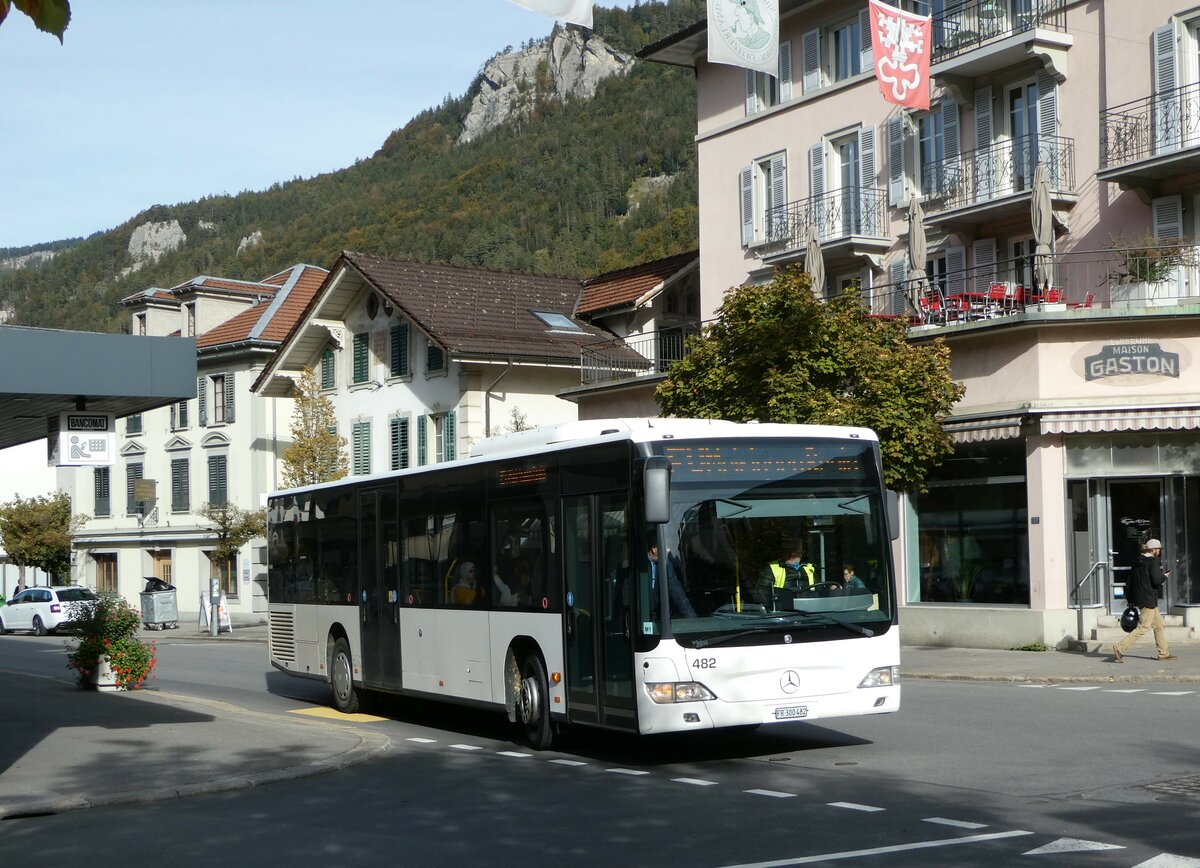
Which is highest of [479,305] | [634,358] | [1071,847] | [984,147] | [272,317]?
[272,317]

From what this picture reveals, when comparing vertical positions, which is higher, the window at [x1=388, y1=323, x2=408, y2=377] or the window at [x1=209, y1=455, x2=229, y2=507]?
the window at [x1=388, y1=323, x2=408, y2=377]

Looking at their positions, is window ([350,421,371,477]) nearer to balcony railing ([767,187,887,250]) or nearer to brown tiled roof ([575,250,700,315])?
brown tiled roof ([575,250,700,315])

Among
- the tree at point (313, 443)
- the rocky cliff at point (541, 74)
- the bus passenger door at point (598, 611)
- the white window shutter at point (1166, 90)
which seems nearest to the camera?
the bus passenger door at point (598, 611)

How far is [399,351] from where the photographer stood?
43.6 m

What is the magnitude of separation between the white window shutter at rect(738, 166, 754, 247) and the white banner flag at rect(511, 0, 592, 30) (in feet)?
82.0

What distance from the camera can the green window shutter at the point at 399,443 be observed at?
4334cm

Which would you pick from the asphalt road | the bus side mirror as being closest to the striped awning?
the asphalt road

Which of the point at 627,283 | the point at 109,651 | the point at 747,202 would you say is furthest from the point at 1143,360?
the point at 627,283

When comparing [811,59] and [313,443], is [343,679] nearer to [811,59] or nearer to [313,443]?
[811,59]

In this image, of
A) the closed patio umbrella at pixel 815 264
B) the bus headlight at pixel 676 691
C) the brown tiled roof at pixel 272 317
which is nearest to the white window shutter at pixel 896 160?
the closed patio umbrella at pixel 815 264

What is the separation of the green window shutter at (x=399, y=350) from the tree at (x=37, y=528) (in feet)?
66.2

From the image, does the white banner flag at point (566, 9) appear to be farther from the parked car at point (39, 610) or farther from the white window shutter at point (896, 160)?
the parked car at point (39, 610)

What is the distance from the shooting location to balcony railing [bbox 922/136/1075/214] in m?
26.7

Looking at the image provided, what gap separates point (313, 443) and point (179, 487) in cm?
1346
